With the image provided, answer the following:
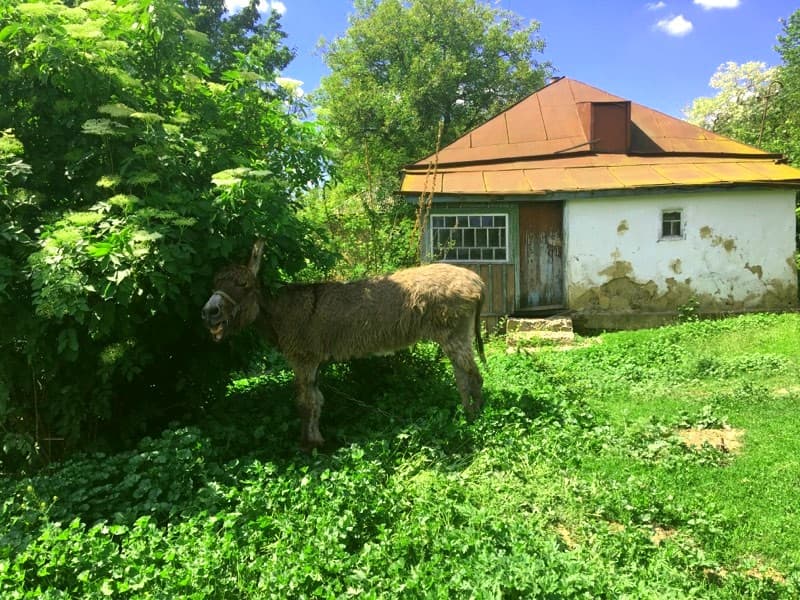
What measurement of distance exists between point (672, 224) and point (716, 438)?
26.5 feet

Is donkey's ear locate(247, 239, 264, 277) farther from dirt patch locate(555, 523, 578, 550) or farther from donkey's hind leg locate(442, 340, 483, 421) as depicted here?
dirt patch locate(555, 523, 578, 550)

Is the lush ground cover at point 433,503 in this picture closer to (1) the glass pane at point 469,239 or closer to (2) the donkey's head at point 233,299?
(2) the donkey's head at point 233,299

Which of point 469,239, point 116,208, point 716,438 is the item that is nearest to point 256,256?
point 116,208

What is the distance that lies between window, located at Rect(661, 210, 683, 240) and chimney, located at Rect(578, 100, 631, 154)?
2443 mm

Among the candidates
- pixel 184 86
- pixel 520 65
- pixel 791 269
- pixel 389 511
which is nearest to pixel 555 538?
pixel 389 511

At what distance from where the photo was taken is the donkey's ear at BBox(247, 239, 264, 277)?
478 cm

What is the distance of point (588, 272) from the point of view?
461 inches

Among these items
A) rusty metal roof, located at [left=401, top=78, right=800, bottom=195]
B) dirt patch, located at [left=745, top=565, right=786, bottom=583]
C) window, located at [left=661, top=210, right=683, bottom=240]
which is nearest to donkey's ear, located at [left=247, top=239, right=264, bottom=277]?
dirt patch, located at [left=745, top=565, right=786, bottom=583]

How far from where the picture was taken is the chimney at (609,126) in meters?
13.2

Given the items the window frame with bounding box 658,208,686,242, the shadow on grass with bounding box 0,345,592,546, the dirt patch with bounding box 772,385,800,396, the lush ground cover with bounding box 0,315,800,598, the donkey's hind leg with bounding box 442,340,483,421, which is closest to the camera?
the lush ground cover with bounding box 0,315,800,598

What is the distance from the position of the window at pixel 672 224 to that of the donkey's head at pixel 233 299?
33.4 ft

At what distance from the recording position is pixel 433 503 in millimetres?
3656

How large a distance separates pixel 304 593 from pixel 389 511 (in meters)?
0.94

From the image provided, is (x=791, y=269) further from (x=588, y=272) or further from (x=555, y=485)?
(x=555, y=485)
